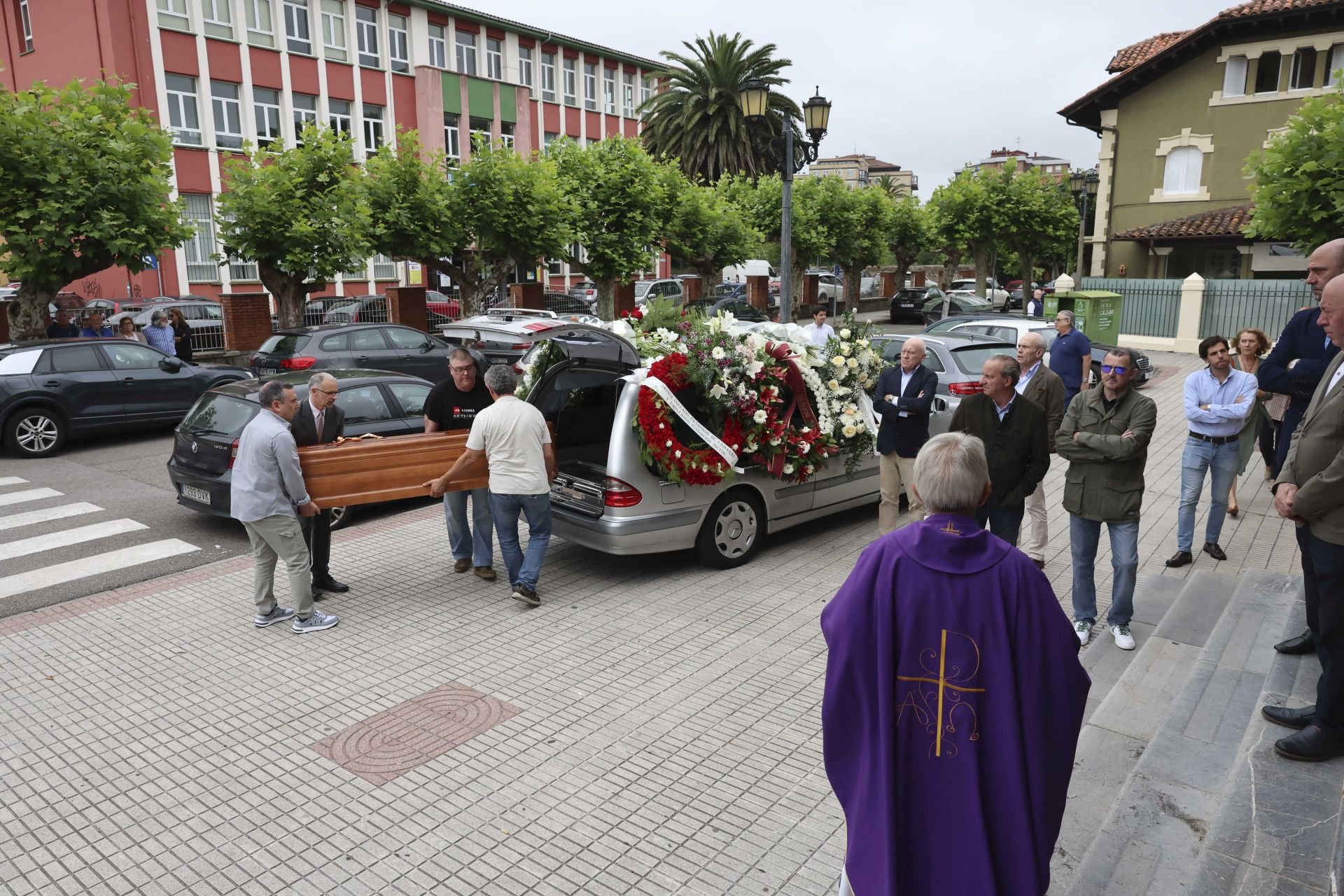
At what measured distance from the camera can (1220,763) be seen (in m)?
4.07

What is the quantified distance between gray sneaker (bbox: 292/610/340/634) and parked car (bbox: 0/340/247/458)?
8.66 m

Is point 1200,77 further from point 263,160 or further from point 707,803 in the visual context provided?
point 707,803

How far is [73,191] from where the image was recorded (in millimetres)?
14758

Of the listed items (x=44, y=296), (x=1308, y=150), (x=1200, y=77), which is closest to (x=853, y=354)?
(x=1308, y=150)

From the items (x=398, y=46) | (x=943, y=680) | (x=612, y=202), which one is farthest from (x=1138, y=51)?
(x=943, y=680)

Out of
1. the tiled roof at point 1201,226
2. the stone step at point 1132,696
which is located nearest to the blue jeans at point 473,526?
the stone step at point 1132,696

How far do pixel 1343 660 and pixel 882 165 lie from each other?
6408 inches

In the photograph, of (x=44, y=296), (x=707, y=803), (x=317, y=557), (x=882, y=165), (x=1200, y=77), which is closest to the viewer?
(x=707, y=803)

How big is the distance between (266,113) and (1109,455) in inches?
1447

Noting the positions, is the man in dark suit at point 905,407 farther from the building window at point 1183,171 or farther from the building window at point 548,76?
the building window at point 548,76

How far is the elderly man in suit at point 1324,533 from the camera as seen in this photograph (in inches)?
154

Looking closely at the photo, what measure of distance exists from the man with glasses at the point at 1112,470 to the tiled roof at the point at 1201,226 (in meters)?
26.8

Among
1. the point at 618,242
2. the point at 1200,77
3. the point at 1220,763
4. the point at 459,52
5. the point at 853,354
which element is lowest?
the point at 1220,763

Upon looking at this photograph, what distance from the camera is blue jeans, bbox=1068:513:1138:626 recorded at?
5.81 meters
